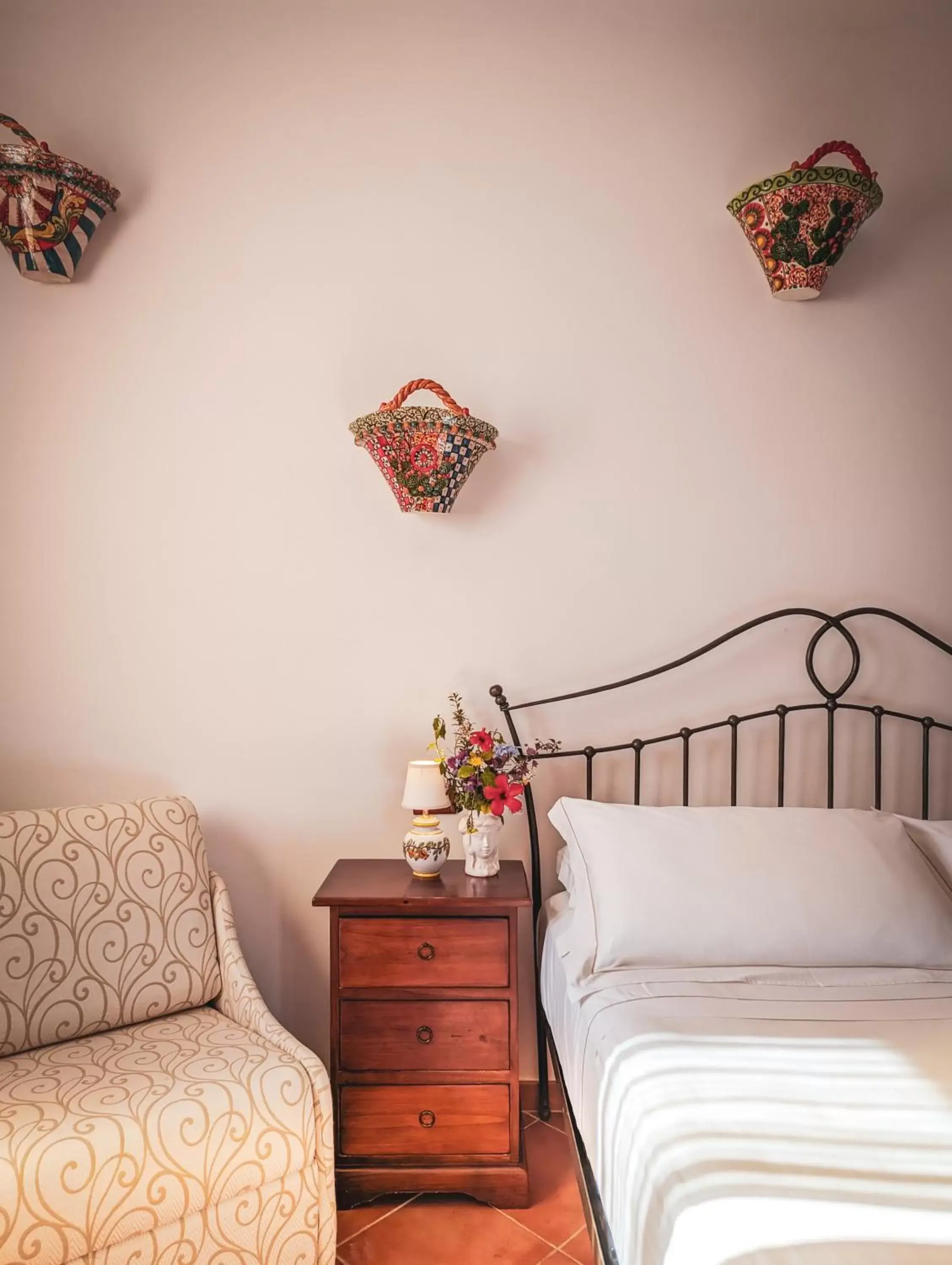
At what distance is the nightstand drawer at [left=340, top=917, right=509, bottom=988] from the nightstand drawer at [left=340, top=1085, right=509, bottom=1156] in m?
0.23

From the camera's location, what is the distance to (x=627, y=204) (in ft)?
7.83

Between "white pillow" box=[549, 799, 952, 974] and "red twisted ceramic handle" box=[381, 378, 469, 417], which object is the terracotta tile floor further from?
"red twisted ceramic handle" box=[381, 378, 469, 417]

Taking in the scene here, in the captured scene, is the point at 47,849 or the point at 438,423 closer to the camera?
the point at 47,849

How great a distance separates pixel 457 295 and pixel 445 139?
0.43 metres

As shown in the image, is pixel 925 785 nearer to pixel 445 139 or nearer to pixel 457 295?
pixel 457 295

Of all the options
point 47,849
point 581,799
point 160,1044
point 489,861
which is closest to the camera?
point 160,1044

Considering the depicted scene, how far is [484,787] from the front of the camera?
207 centimetres

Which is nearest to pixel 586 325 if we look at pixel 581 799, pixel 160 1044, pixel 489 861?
pixel 581 799

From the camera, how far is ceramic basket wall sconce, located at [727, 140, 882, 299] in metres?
2.15

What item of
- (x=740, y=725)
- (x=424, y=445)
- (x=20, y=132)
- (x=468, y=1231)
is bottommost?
(x=468, y=1231)

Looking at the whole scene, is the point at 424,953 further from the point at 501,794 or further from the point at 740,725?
the point at 740,725

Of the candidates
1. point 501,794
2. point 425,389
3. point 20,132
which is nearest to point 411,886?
point 501,794

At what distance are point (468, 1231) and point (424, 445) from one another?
5.85 ft

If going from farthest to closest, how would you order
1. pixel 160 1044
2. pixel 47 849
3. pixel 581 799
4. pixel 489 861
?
1. pixel 581 799
2. pixel 489 861
3. pixel 47 849
4. pixel 160 1044
